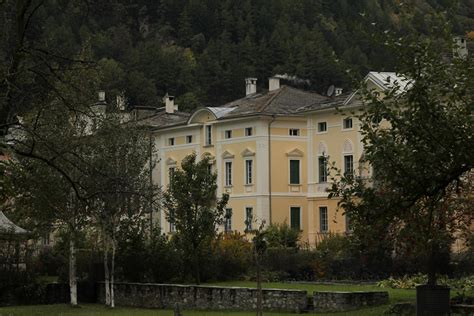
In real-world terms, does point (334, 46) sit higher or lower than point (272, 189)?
higher

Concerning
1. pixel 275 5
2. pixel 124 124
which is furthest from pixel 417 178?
pixel 275 5

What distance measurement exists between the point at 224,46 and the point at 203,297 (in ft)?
360

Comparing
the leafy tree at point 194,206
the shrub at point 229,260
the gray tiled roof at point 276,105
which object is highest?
the gray tiled roof at point 276,105

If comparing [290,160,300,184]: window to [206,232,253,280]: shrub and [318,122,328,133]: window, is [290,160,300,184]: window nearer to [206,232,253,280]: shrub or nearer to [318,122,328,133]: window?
[318,122,328,133]: window

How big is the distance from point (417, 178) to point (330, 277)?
27020 millimetres

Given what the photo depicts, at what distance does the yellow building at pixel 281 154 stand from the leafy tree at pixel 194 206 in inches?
829

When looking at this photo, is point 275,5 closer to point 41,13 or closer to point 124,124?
point 124,124

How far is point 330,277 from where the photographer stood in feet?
143

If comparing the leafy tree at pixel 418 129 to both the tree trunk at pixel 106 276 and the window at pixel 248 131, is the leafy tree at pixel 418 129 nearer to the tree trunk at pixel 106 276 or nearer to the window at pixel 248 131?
the tree trunk at pixel 106 276

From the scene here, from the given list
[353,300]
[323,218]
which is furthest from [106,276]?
[323,218]

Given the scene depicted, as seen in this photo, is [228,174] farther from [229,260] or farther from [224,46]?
[224,46]

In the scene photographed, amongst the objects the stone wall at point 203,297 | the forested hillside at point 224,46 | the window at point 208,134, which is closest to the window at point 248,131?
the window at point 208,134

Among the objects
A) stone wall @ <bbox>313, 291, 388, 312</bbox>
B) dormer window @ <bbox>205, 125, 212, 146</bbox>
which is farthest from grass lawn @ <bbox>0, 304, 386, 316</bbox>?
dormer window @ <bbox>205, 125, 212, 146</bbox>

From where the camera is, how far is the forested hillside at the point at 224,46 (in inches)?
5034
